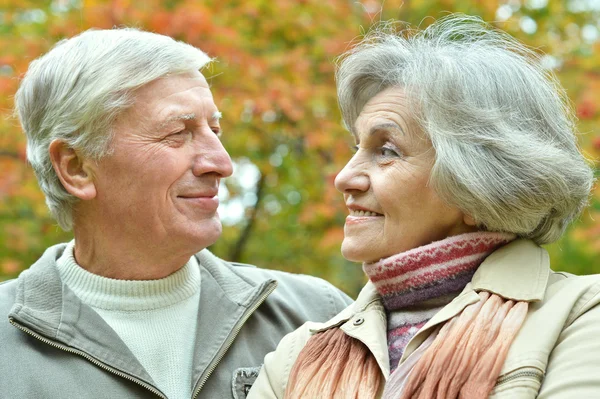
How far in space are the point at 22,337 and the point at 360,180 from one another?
47.8 inches

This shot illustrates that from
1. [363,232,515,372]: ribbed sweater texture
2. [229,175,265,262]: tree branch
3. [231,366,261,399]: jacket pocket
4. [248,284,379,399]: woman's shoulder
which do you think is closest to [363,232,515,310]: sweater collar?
[363,232,515,372]: ribbed sweater texture

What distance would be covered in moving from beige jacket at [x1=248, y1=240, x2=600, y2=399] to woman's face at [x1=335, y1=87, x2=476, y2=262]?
0.18 metres

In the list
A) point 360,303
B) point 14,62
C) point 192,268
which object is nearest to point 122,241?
point 192,268

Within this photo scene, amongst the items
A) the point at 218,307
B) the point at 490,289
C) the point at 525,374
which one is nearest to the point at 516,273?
the point at 490,289

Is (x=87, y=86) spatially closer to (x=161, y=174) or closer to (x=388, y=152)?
(x=161, y=174)

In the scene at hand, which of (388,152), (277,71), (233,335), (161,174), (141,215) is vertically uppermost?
(388,152)

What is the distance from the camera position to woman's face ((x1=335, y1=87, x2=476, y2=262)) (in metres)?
2.49

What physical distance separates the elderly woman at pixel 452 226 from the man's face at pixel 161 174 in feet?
2.14

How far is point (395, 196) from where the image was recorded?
8.19ft

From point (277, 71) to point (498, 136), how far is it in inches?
133

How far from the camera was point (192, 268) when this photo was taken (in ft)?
10.6

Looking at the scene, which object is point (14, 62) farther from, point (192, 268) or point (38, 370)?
point (38, 370)

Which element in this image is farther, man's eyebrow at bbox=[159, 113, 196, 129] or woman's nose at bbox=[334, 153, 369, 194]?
man's eyebrow at bbox=[159, 113, 196, 129]

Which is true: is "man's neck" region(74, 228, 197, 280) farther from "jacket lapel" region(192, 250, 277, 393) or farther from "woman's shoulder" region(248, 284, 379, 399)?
"woman's shoulder" region(248, 284, 379, 399)
